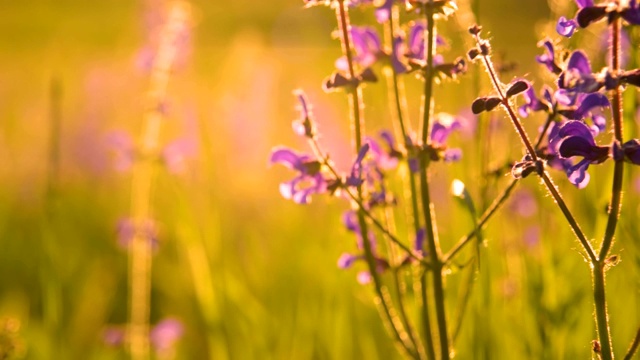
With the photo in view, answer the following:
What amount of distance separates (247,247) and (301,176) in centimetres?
196

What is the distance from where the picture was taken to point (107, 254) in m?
5.64

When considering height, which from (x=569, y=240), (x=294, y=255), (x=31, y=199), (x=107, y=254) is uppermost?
(x=31, y=199)

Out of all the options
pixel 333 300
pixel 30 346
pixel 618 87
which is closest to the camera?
pixel 618 87

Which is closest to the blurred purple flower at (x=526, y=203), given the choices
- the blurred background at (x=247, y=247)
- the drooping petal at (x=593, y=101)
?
the blurred background at (x=247, y=247)

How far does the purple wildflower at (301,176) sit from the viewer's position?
1.75 meters

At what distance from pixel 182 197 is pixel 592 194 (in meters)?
1.34

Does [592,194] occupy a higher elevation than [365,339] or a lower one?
higher

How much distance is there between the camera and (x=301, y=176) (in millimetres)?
1779

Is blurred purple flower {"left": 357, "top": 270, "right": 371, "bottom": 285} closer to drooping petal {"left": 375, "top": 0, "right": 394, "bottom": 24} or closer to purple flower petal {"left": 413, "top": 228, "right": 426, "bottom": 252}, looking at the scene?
purple flower petal {"left": 413, "top": 228, "right": 426, "bottom": 252}

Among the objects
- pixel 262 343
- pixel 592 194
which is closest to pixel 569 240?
pixel 592 194

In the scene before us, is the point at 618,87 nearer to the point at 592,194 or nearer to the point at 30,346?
the point at 592,194

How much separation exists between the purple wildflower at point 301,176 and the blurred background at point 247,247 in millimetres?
182

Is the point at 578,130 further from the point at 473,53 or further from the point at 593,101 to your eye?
the point at 473,53

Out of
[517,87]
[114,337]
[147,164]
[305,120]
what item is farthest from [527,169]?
[114,337]
